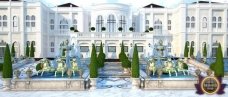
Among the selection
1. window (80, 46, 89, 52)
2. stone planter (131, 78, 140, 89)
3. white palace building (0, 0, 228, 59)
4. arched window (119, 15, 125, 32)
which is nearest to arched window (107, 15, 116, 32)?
white palace building (0, 0, 228, 59)

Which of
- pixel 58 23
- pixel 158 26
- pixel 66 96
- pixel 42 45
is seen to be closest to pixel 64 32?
pixel 58 23

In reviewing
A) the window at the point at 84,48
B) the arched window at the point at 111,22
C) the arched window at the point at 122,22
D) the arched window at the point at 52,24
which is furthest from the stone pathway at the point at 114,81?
the arched window at the point at 52,24

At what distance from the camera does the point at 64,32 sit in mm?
53531

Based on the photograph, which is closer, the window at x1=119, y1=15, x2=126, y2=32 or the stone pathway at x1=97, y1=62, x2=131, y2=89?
the stone pathway at x1=97, y1=62, x2=131, y2=89

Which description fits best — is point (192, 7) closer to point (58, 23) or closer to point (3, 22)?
point (58, 23)

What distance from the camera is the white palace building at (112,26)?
4675 cm

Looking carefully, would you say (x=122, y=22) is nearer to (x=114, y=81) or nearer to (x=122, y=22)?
(x=122, y=22)

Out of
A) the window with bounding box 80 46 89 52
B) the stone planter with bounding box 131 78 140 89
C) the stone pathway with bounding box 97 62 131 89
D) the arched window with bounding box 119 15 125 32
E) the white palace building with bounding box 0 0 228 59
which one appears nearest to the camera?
the stone planter with bounding box 131 78 140 89

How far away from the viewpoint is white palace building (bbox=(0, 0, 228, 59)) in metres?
46.8

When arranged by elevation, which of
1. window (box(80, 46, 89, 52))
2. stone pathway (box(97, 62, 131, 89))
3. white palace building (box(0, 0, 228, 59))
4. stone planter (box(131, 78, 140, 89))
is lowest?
stone pathway (box(97, 62, 131, 89))

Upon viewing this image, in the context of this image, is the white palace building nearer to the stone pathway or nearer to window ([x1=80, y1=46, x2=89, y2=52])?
window ([x1=80, y1=46, x2=89, y2=52])

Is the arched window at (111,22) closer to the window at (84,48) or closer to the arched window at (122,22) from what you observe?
the arched window at (122,22)

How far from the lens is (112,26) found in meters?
52.3

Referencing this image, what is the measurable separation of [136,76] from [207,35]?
34993 millimetres
